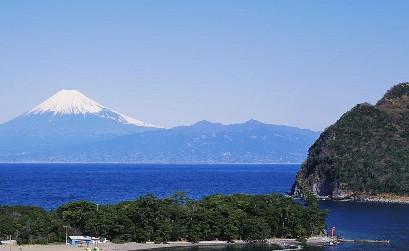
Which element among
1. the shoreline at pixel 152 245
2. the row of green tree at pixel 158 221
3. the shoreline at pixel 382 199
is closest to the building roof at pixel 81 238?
the shoreline at pixel 152 245

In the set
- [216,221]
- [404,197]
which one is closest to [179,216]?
[216,221]

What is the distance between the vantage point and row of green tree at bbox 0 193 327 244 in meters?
97.9

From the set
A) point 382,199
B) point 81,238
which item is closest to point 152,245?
point 81,238

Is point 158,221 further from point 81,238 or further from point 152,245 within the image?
point 81,238

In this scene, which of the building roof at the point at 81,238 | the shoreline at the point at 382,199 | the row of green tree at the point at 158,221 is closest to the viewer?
the building roof at the point at 81,238

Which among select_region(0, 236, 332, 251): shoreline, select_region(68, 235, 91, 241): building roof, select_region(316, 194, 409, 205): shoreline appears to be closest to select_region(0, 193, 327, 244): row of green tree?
select_region(0, 236, 332, 251): shoreline

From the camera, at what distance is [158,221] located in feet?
326

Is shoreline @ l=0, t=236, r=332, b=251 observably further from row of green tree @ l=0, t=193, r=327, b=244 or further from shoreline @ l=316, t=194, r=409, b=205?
shoreline @ l=316, t=194, r=409, b=205

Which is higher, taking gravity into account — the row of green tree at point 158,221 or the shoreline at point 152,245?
the row of green tree at point 158,221

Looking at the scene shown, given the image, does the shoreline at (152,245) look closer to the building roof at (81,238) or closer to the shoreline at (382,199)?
the building roof at (81,238)

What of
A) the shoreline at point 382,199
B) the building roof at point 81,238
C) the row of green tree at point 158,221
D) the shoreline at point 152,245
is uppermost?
the shoreline at point 382,199

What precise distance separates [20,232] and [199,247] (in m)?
22.7

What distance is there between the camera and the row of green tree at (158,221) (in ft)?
321

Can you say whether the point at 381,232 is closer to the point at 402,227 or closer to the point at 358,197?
the point at 402,227
